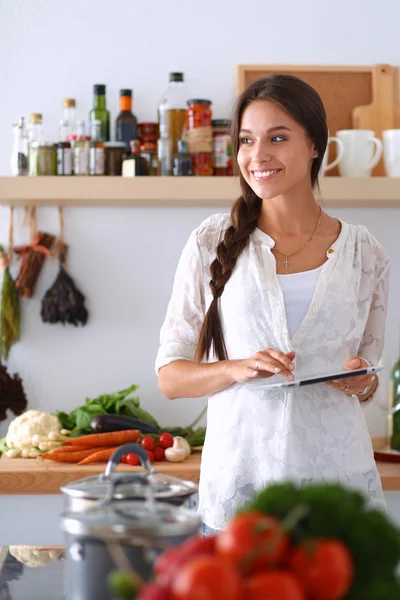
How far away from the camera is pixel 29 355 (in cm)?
293

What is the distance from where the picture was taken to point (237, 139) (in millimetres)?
1685

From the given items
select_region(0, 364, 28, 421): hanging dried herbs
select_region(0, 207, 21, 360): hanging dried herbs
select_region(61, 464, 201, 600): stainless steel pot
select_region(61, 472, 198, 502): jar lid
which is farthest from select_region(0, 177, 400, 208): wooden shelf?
select_region(61, 464, 201, 600): stainless steel pot

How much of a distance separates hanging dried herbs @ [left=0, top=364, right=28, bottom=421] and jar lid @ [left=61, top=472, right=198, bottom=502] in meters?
1.90

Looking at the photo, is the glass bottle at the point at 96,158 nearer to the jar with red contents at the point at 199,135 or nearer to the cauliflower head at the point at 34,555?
the jar with red contents at the point at 199,135

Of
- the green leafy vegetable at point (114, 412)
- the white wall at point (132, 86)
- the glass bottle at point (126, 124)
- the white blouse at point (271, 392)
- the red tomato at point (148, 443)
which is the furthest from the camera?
the white wall at point (132, 86)

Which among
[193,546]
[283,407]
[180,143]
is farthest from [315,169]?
[193,546]

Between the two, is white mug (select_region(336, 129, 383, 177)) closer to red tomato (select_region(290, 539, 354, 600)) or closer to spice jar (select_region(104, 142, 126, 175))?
spice jar (select_region(104, 142, 126, 175))

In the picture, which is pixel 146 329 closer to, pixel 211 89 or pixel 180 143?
pixel 180 143

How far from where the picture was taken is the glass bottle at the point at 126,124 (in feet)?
9.20

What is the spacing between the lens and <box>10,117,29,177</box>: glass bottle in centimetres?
278

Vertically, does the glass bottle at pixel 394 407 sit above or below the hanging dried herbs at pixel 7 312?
below

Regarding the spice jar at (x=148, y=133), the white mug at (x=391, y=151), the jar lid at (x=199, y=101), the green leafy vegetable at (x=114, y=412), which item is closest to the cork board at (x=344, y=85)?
the white mug at (x=391, y=151)

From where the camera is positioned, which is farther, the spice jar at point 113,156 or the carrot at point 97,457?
the spice jar at point 113,156

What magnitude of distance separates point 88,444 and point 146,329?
1.77ft
